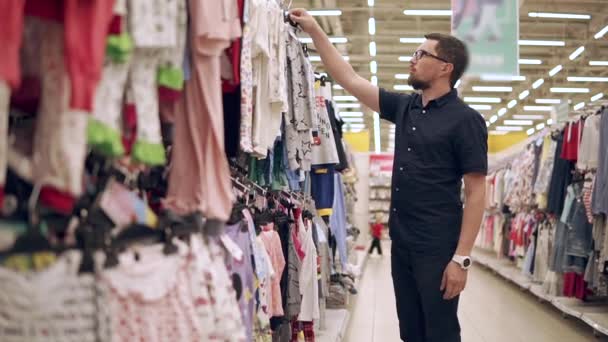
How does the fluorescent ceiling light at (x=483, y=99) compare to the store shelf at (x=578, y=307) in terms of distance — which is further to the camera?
the fluorescent ceiling light at (x=483, y=99)

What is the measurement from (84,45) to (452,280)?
1.99 meters

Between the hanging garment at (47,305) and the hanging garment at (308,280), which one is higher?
the hanging garment at (47,305)

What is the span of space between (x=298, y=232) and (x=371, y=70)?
47.5 ft

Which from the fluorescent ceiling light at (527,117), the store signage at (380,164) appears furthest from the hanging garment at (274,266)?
the fluorescent ceiling light at (527,117)

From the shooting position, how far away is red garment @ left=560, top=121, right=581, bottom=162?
19.4 ft

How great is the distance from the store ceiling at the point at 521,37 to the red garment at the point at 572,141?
219 inches

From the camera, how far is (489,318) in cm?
662

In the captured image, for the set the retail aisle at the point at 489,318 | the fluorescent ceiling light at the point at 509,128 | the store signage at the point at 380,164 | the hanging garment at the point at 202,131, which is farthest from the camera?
the fluorescent ceiling light at the point at 509,128

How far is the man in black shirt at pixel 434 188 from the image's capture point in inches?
111

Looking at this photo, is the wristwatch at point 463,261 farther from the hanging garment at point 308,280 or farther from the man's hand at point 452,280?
the hanging garment at point 308,280

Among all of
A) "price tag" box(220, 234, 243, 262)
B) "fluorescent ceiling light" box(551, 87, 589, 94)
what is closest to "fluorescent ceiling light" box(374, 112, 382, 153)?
"fluorescent ceiling light" box(551, 87, 589, 94)

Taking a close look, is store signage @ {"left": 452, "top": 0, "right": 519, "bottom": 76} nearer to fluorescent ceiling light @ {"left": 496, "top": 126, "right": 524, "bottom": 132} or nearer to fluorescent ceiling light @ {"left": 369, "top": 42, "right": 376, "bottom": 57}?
fluorescent ceiling light @ {"left": 369, "top": 42, "right": 376, "bottom": 57}

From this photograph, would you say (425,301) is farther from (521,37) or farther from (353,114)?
(353,114)

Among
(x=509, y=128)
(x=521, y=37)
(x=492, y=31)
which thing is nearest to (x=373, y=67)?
(x=521, y=37)
